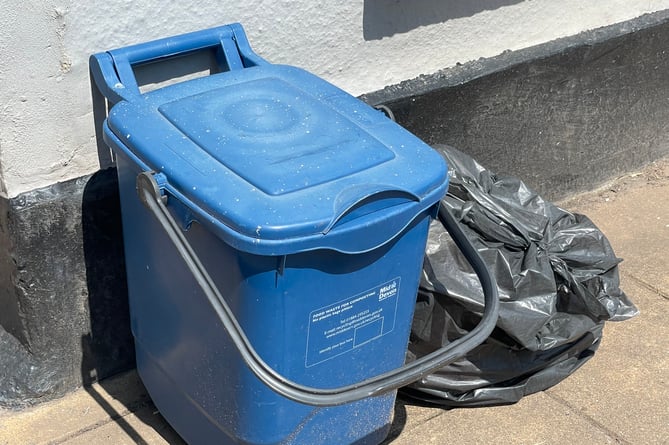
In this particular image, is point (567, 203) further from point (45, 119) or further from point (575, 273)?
point (45, 119)

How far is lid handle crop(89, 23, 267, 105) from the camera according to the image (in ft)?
8.46

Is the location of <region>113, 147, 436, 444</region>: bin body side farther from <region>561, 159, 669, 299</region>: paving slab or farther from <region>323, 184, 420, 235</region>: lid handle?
<region>561, 159, 669, 299</region>: paving slab

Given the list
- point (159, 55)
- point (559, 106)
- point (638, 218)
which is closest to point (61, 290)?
point (159, 55)

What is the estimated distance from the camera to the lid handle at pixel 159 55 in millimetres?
2580

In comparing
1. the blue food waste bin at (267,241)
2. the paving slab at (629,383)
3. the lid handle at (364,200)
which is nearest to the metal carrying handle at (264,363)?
the blue food waste bin at (267,241)

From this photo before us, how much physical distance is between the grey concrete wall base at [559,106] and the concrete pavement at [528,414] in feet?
2.81

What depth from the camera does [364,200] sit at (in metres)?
2.19

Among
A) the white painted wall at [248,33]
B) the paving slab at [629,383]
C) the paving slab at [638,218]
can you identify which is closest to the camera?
the white painted wall at [248,33]

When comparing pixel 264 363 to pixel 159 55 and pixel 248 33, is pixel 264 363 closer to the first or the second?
pixel 159 55

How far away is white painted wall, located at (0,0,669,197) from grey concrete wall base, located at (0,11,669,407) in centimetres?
7

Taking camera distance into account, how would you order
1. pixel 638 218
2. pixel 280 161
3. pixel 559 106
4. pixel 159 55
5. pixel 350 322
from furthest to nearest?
1. pixel 638 218
2. pixel 559 106
3. pixel 159 55
4. pixel 350 322
5. pixel 280 161

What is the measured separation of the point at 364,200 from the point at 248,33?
0.98m

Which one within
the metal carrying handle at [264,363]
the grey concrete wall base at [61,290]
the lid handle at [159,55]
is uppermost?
the lid handle at [159,55]

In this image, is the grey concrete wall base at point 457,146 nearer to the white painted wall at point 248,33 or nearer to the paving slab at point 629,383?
the white painted wall at point 248,33
